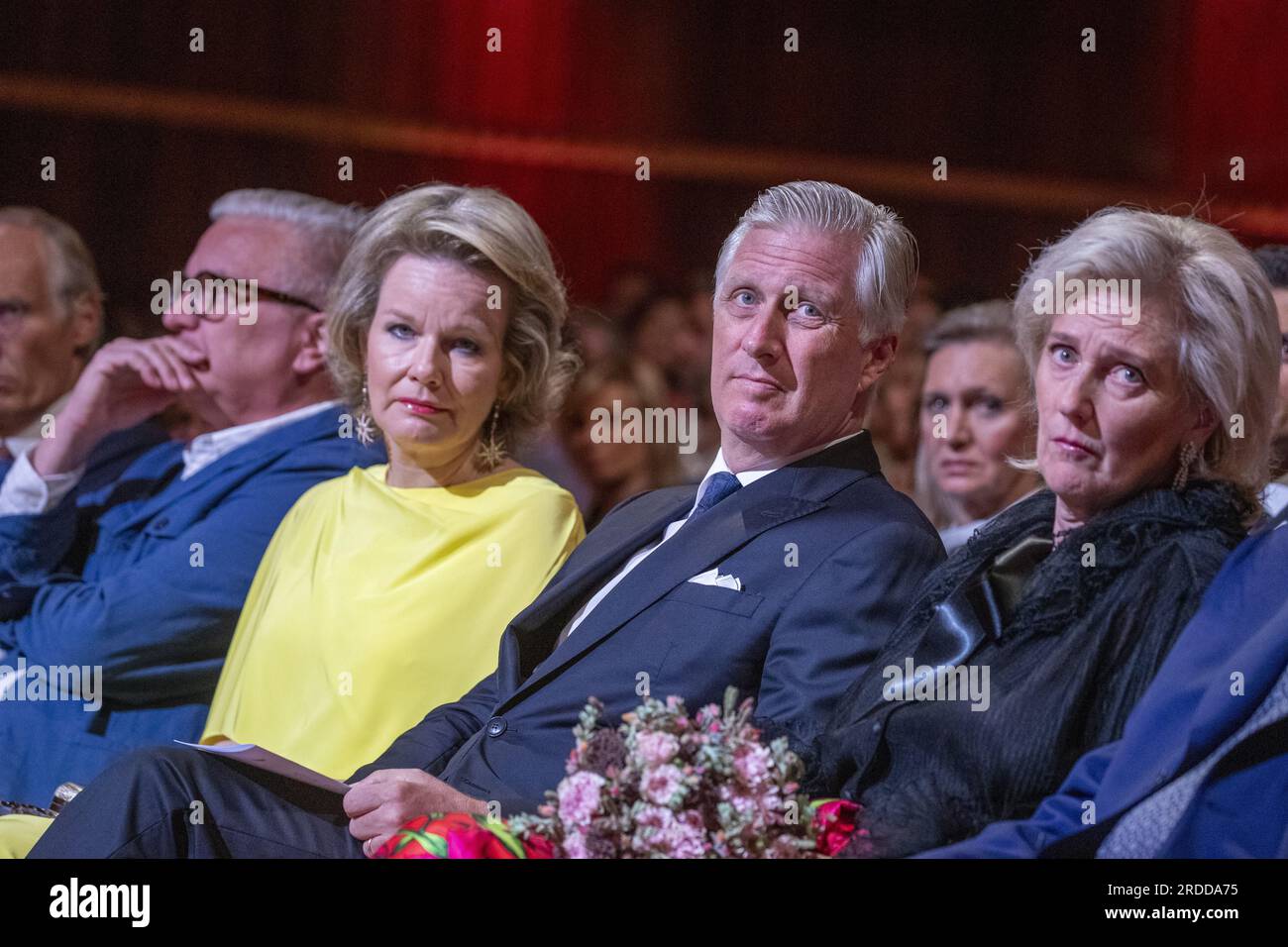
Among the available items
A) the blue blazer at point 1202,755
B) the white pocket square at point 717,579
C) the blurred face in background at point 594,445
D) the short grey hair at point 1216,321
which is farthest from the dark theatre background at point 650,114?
the blue blazer at point 1202,755

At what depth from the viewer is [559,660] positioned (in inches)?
140

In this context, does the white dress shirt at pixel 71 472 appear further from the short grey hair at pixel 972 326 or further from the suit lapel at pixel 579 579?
the short grey hair at pixel 972 326

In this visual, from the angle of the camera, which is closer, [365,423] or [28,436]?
[365,423]

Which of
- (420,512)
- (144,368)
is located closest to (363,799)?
(420,512)

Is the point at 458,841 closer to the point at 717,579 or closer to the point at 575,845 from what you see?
the point at 575,845

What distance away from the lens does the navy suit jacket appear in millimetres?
3350

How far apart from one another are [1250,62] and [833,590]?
1.65 metres

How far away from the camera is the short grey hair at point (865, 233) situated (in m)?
3.56

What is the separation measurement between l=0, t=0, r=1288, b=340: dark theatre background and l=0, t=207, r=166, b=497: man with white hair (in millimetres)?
77

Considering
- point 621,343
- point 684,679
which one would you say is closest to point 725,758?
point 684,679

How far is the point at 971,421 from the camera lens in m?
4.09

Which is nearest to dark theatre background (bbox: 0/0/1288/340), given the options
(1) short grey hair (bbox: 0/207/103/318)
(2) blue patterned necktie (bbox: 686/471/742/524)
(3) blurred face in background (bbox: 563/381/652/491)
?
(1) short grey hair (bbox: 0/207/103/318)

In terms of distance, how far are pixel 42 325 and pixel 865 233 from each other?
217 centimetres

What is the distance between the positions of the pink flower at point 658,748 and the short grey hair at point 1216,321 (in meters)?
1.12
